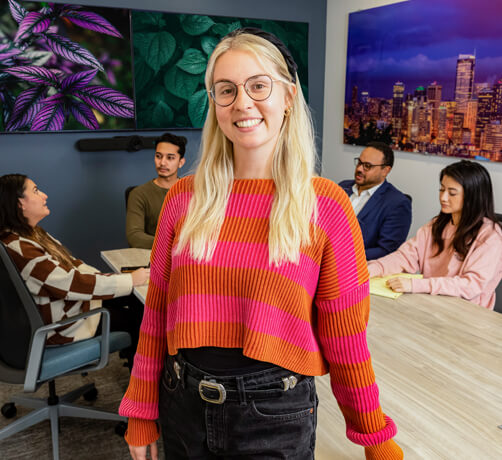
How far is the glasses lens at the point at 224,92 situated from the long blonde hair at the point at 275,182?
37 mm

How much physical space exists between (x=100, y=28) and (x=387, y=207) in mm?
2424

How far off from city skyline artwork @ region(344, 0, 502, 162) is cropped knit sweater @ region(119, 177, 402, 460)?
2.62 metres

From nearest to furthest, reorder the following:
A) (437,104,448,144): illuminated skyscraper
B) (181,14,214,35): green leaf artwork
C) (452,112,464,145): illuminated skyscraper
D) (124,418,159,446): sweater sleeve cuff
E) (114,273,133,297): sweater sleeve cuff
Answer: (124,418,159,446): sweater sleeve cuff < (114,273,133,297): sweater sleeve cuff < (452,112,464,145): illuminated skyscraper < (437,104,448,144): illuminated skyscraper < (181,14,214,35): green leaf artwork

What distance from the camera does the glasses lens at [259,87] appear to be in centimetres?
88

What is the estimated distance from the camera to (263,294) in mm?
849

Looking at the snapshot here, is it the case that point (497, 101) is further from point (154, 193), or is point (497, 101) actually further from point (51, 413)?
point (51, 413)

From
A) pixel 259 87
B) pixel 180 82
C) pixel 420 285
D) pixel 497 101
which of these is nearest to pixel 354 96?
pixel 497 101

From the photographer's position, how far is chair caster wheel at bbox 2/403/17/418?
2428mm

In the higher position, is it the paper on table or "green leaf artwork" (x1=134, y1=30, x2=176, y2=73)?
"green leaf artwork" (x1=134, y1=30, x2=176, y2=73)

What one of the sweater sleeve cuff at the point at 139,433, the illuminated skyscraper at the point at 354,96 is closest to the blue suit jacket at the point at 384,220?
the illuminated skyscraper at the point at 354,96

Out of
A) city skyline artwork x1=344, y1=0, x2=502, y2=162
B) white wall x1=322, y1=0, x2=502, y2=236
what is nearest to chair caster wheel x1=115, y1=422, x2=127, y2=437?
white wall x1=322, y1=0, x2=502, y2=236

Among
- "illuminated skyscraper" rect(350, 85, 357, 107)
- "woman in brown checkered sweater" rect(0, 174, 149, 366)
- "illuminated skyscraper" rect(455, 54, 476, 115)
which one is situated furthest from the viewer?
"illuminated skyscraper" rect(350, 85, 357, 107)

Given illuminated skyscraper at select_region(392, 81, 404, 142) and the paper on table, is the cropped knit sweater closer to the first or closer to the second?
the paper on table

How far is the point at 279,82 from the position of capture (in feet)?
2.96
